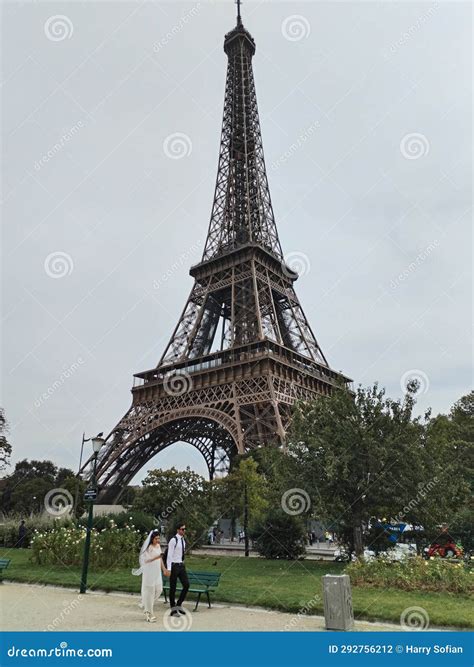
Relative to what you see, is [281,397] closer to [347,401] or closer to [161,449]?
[161,449]

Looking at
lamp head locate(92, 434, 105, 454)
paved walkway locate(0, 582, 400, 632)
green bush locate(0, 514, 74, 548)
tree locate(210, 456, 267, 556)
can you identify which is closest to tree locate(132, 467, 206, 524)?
tree locate(210, 456, 267, 556)

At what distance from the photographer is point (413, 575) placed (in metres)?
14.2

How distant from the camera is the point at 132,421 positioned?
157ft

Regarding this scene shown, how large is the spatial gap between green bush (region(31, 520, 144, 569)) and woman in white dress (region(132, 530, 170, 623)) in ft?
26.0

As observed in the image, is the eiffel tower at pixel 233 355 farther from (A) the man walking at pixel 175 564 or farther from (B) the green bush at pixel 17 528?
(A) the man walking at pixel 175 564

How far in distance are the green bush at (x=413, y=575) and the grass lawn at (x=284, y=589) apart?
19.5 inches

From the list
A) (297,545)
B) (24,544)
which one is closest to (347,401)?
(297,545)

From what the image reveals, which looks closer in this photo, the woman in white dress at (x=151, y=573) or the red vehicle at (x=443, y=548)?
the woman in white dress at (x=151, y=573)

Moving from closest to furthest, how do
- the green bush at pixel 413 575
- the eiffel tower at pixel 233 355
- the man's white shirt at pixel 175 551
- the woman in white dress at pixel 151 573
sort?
the woman in white dress at pixel 151 573
the man's white shirt at pixel 175 551
the green bush at pixel 413 575
the eiffel tower at pixel 233 355

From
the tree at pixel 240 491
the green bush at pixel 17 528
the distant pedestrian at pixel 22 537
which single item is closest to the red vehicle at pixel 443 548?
the tree at pixel 240 491

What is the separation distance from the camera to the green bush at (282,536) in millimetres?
23031

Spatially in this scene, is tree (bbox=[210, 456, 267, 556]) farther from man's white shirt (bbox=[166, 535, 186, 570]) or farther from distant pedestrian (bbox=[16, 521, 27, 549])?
man's white shirt (bbox=[166, 535, 186, 570])

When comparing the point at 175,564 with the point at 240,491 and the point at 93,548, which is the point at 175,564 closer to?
the point at 93,548

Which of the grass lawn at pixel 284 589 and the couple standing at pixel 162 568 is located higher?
the couple standing at pixel 162 568
